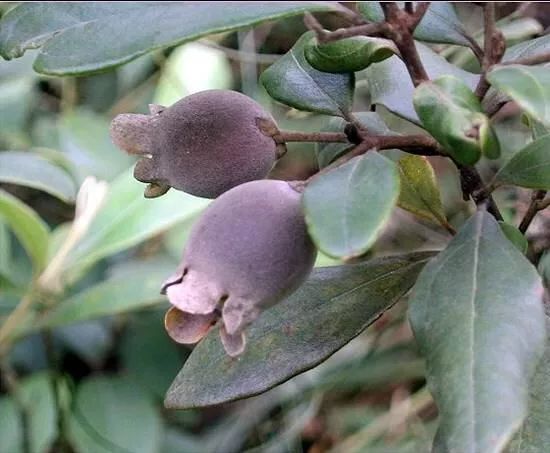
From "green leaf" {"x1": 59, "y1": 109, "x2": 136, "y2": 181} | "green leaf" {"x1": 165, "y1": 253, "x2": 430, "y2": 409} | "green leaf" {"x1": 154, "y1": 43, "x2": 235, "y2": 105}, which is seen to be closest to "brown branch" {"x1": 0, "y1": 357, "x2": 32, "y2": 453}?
"green leaf" {"x1": 59, "y1": 109, "x2": 136, "y2": 181}

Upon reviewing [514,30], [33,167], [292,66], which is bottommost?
[33,167]

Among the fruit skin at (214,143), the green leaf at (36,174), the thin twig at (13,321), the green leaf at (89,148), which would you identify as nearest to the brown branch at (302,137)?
the fruit skin at (214,143)

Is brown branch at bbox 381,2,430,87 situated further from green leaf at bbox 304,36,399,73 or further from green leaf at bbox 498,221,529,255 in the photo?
green leaf at bbox 498,221,529,255

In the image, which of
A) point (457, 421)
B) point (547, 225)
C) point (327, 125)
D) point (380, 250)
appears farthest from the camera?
point (380, 250)

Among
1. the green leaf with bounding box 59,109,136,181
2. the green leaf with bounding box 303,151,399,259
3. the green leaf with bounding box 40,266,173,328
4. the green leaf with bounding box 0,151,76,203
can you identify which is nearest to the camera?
the green leaf with bounding box 303,151,399,259

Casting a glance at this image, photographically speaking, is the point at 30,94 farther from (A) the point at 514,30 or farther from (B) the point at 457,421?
(B) the point at 457,421

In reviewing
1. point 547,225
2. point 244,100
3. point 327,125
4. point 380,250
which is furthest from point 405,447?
point 244,100

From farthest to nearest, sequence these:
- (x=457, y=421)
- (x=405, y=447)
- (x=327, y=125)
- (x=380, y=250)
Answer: (x=380, y=250), (x=405, y=447), (x=327, y=125), (x=457, y=421)

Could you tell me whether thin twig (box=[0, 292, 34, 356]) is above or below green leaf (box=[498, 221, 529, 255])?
below
